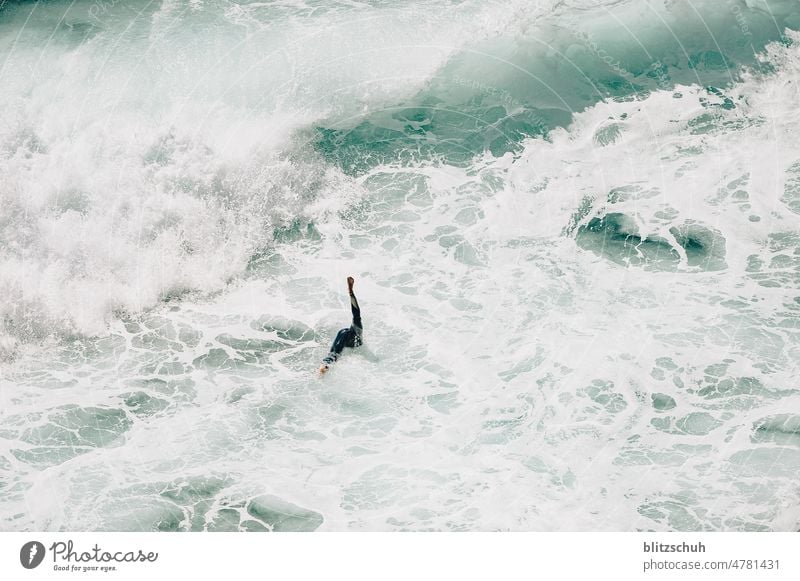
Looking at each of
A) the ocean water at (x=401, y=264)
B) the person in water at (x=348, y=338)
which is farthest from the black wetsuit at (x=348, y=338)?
the ocean water at (x=401, y=264)

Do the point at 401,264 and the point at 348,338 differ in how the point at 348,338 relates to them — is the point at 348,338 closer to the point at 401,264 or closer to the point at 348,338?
the point at 348,338

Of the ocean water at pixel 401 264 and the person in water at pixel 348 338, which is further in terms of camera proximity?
the person in water at pixel 348 338

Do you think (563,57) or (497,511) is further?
(563,57)

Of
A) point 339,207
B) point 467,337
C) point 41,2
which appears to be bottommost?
point 467,337

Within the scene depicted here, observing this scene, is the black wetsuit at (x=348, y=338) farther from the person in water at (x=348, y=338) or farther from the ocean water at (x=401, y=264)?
the ocean water at (x=401, y=264)

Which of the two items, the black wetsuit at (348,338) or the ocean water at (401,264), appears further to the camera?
the black wetsuit at (348,338)
